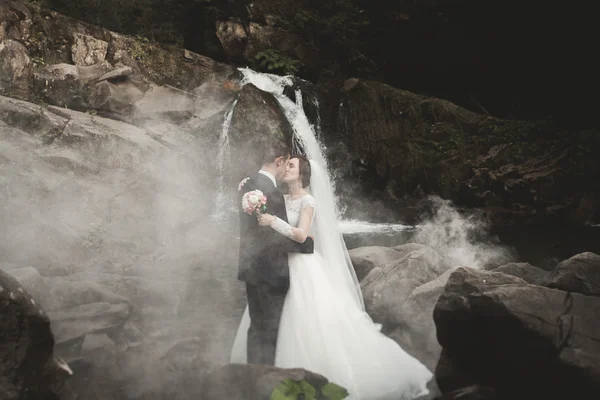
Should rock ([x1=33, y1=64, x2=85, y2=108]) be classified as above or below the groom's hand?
above

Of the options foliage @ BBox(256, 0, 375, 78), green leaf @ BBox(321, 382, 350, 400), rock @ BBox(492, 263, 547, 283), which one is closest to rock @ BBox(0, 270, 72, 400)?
green leaf @ BBox(321, 382, 350, 400)

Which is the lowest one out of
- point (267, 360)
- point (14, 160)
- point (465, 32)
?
point (267, 360)

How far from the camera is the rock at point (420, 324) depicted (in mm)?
4090

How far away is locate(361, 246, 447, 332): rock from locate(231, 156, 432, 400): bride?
0.97 metres

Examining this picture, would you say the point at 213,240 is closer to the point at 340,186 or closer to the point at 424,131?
the point at 340,186

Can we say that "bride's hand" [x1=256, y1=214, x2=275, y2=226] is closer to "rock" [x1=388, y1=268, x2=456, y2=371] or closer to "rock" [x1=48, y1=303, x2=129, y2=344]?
"rock" [x1=388, y1=268, x2=456, y2=371]

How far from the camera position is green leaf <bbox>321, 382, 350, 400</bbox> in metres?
2.91

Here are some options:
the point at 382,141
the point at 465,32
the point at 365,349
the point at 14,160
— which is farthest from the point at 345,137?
the point at 365,349

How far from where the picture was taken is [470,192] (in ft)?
41.2

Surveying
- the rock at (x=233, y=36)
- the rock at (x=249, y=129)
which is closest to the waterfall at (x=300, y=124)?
the rock at (x=249, y=129)

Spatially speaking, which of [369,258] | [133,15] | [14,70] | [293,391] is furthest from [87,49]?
[293,391]

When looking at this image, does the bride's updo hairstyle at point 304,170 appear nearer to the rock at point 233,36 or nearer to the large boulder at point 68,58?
the large boulder at point 68,58

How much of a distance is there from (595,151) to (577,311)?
1060 cm

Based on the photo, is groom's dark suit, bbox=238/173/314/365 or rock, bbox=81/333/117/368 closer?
groom's dark suit, bbox=238/173/314/365
